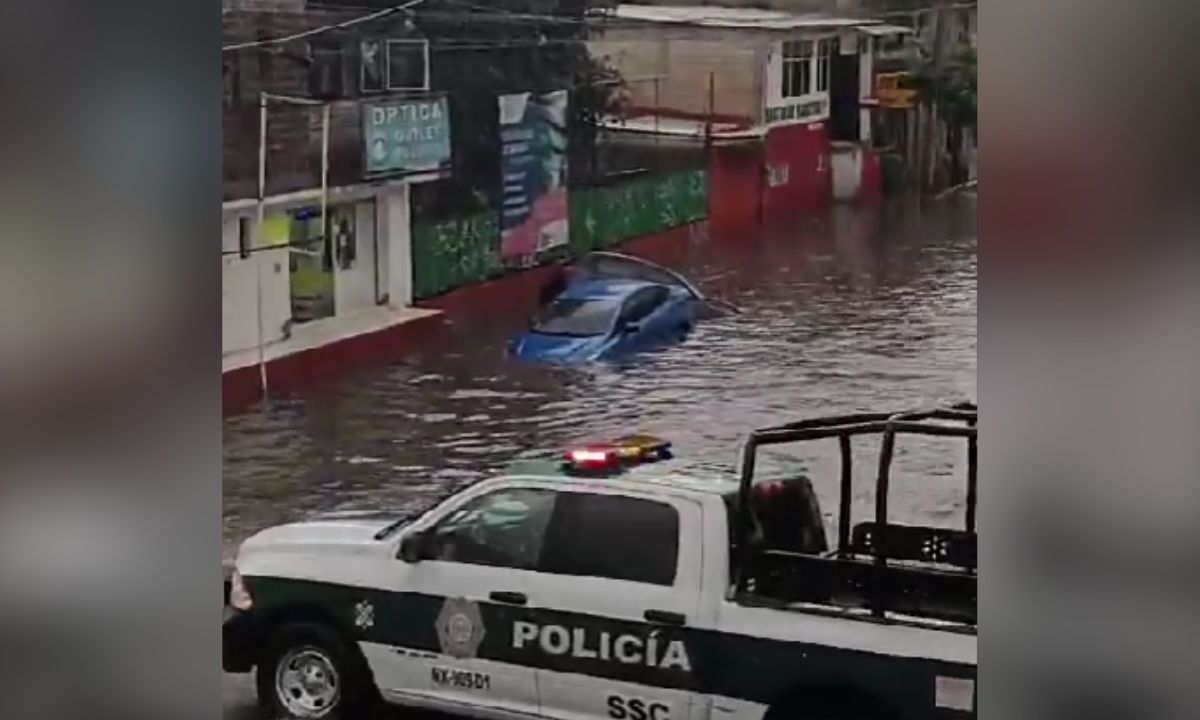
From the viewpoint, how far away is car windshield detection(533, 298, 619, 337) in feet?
8.77

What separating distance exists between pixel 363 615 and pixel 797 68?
3.93 feet

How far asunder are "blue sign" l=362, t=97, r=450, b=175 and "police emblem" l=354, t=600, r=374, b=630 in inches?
29.7

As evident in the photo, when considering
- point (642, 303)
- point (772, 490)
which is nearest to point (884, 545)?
point (772, 490)

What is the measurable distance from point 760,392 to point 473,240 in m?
0.56

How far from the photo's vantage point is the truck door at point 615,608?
259 centimetres

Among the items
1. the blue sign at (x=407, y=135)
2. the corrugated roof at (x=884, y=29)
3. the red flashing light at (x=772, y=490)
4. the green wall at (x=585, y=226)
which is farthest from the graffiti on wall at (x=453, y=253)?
the corrugated roof at (x=884, y=29)

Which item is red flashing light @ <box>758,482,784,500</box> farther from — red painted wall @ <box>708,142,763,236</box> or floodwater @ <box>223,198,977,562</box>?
red painted wall @ <box>708,142,763,236</box>

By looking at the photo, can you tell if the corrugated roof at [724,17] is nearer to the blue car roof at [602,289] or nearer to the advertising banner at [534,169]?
the advertising banner at [534,169]

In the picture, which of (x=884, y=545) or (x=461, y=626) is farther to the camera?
(x=461, y=626)

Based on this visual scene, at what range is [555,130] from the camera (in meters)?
2.67

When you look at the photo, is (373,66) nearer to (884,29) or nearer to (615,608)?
(884,29)

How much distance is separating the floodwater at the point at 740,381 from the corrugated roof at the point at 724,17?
32cm

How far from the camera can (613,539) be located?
103 inches

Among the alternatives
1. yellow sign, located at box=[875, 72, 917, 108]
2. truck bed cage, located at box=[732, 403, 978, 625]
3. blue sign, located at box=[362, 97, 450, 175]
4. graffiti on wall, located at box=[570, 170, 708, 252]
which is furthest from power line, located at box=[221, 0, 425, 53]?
truck bed cage, located at box=[732, 403, 978, 625]
